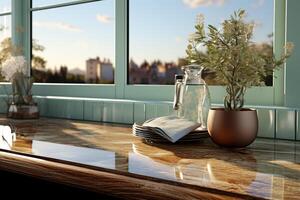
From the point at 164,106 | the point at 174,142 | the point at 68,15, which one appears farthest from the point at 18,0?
the point at 174,142

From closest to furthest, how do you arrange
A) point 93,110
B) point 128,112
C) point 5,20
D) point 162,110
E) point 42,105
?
point 162,110, point 128,112, point 93,110, point 42,105, point 5,20

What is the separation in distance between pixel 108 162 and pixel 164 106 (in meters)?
0.61

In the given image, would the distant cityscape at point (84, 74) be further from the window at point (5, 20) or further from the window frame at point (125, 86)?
the window at point (5, 20)

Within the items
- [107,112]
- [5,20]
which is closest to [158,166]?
[107,112]

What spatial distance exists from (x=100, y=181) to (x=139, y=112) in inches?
29.3

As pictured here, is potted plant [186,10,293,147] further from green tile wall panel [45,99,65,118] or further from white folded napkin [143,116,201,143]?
green tile wall panel [45,99,65,118]

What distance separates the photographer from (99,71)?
185 centimetres

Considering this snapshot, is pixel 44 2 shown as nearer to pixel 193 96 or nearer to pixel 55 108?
pixel 55 108

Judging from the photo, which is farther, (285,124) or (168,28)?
(168,28)

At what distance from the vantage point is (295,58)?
1.20m

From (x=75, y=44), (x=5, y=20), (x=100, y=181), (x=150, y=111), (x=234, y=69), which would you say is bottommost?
(x=100, y=181)

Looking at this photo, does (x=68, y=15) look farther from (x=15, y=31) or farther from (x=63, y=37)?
(x=15, y=31)

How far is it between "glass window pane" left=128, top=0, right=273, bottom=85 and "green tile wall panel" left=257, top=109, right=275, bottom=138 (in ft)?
0.55

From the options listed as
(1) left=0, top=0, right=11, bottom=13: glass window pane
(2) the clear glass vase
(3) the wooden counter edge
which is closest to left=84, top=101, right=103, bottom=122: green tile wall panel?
(2) the clear glass vase
